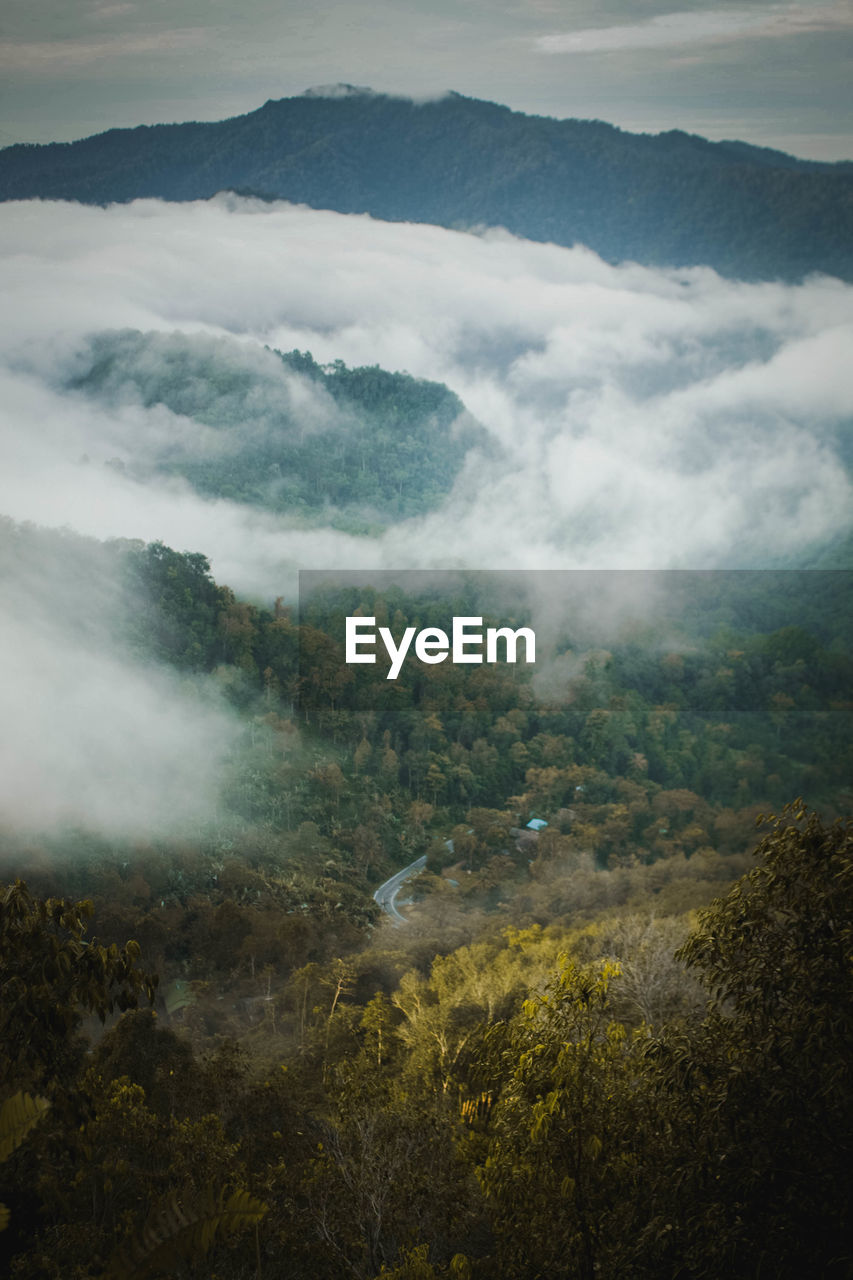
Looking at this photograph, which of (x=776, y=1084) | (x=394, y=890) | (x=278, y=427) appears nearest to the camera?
(x=776, y=1084)

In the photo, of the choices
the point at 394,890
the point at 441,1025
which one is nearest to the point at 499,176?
the point at 394,890

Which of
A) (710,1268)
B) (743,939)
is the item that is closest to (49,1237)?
(710,1268)

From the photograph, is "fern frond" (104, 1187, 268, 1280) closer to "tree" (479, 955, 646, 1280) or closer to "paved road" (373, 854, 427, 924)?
"tree" (479, 955, 646, 1280)

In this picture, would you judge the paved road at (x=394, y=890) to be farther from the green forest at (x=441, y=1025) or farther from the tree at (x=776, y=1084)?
the tree at (x=776, y=1084)

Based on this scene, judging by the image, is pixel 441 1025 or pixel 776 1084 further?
pixel 441 1025

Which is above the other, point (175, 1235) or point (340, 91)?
point (340, 91)

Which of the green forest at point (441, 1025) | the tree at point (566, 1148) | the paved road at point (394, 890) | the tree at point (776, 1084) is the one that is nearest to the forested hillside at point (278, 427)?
the green forest at point (441, 1025)

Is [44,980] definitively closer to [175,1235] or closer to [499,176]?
[175,1235]
